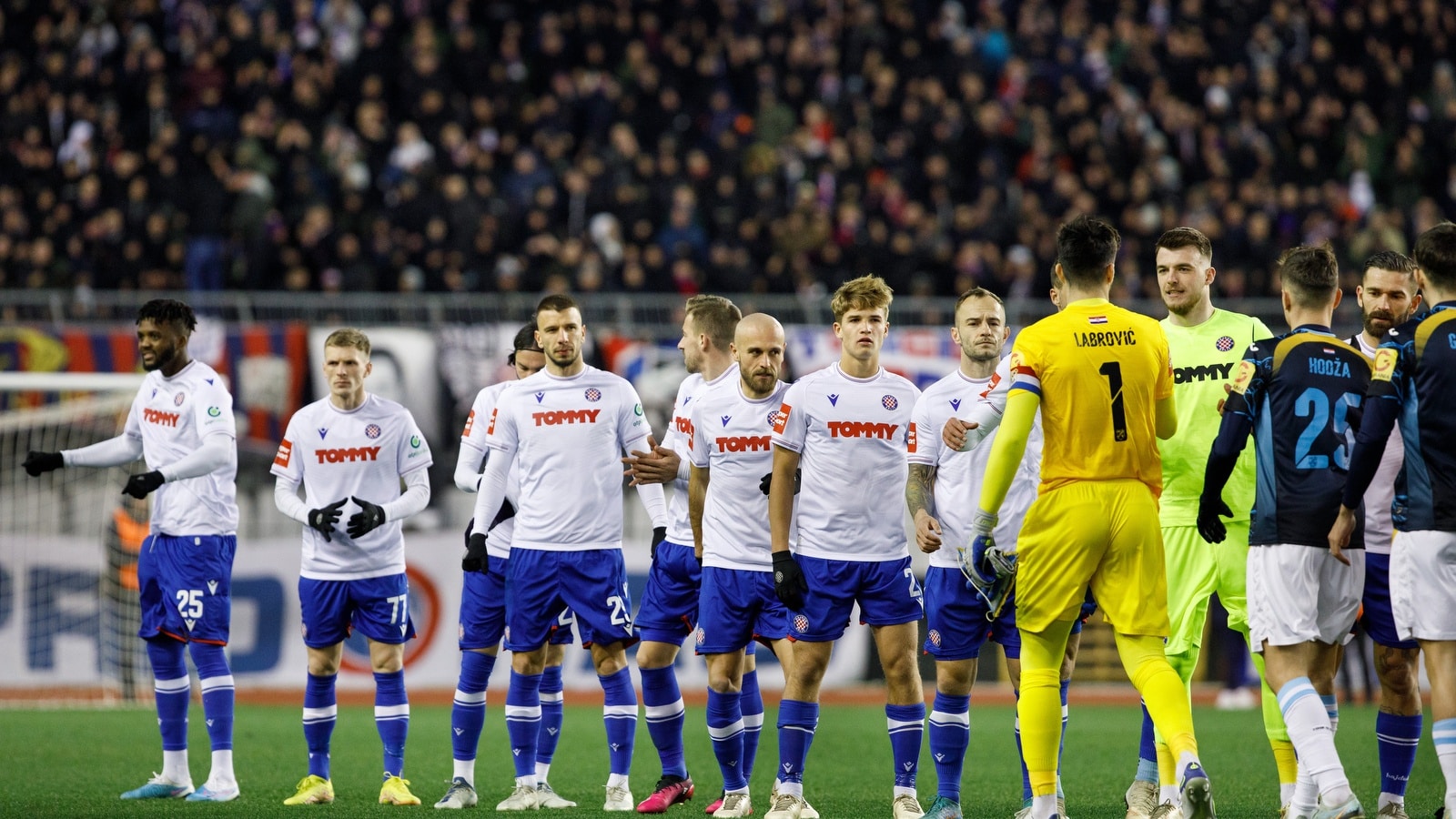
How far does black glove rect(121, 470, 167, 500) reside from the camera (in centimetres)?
898

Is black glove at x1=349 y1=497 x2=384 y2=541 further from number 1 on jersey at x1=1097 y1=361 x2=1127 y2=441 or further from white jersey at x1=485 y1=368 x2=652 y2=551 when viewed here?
number 1 on jersey at x1=1097 y1=361 x2=1127 y2=441

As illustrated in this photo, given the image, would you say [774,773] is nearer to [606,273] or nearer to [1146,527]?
[1146,527]

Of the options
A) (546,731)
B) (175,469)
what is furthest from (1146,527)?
(175,469)

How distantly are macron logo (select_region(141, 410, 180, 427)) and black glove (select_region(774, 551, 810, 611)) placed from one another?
425 cm

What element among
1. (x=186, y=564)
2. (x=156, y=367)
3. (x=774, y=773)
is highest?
(x=156, y=367)

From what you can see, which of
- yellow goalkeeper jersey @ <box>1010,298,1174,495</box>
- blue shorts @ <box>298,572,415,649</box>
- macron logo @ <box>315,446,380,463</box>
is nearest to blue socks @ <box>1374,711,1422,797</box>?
yellow goalkeeper jersey @ <box>1010,298,1174,495</box>

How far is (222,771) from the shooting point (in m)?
9.23

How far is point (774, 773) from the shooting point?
34.3 feet

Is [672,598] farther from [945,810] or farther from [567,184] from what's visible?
[567,184]

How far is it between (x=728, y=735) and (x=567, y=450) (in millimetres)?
1839

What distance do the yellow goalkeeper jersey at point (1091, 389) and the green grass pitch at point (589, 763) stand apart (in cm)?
248

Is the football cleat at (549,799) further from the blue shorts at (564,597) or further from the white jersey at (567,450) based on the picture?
the white jersey at (567,450)

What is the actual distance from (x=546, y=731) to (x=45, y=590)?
8767 mm

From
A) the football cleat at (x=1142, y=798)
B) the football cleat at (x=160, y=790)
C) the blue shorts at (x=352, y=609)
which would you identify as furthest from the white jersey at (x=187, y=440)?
the football cleat at (x=1142, y=798)
